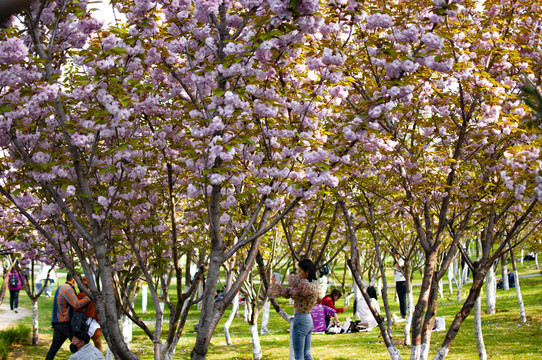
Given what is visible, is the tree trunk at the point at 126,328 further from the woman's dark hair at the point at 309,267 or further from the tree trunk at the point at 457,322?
the tree trunk at the point at 457,322

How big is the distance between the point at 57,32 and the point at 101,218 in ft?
7.18

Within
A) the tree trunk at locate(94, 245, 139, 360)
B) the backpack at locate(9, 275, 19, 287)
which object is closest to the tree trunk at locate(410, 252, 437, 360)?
the tree trunk at locate(94, 245, 139, 360)

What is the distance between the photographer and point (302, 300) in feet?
26.4

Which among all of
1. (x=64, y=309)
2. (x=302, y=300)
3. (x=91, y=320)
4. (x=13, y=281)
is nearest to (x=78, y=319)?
(x=91, y=320)

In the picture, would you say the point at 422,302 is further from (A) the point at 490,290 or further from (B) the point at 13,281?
(B) the point at 13,281

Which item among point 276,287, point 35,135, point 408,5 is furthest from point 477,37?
point 35,135

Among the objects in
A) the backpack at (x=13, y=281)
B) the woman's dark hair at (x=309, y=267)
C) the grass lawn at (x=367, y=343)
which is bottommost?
the grass lawn at (x=367, y=343)

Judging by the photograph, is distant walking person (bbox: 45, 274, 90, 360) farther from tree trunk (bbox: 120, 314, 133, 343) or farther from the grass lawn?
the grass lawn

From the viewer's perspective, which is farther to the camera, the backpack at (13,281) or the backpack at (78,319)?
the backpack at (13,281)

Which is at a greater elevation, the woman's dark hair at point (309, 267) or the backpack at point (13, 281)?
the backpack at point (13, 281)

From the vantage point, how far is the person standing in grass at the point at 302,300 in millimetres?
8023

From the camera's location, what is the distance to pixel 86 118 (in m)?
5.62

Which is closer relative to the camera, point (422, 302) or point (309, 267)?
point (422, 302)

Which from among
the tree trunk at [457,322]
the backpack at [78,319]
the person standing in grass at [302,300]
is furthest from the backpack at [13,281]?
the tree trunk at [457,322]
